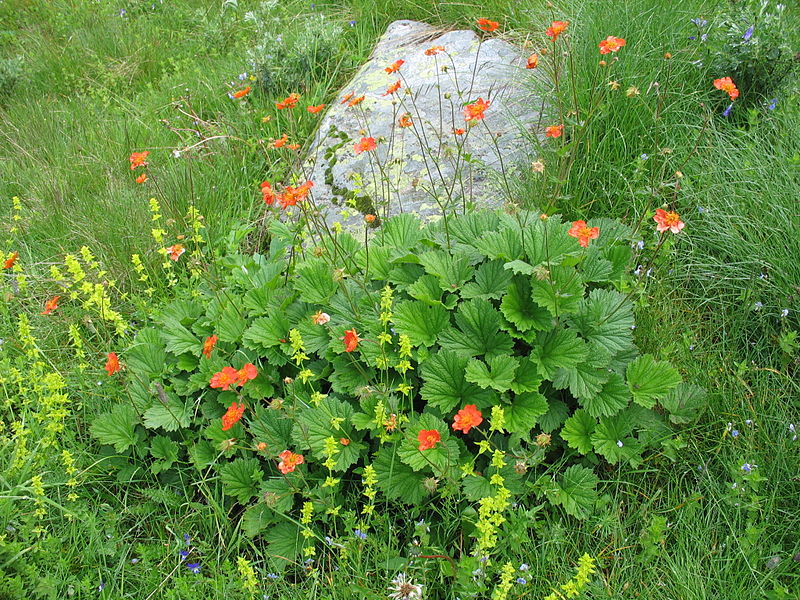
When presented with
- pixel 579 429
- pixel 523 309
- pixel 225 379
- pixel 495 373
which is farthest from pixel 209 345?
pixel 579 429

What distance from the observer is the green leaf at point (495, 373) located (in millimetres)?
2094

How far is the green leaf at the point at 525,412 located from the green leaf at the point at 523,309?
237 millimetres

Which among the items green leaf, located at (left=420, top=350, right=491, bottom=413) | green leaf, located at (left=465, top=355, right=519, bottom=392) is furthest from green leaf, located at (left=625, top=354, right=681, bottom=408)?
green leaf, located at (left=420, top=350, right=491, bottom=413)

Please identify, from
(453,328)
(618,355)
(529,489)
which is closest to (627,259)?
(618,355)

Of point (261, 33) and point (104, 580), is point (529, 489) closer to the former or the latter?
point (104, 580)

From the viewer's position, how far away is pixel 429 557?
6.54 feet

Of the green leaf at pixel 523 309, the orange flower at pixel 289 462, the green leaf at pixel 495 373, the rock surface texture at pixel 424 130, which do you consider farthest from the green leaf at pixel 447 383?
the rock surface texture at pixel 424 130

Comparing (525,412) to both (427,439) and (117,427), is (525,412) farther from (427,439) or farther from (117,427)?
(117,427)

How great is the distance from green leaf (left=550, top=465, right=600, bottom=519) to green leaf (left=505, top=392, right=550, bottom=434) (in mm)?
219

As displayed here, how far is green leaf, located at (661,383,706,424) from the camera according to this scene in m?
2.31

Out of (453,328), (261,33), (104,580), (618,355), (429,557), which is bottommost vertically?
(104,580)

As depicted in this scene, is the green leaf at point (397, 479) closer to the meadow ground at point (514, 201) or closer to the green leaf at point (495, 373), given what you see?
the meadow ground at point (514, 201)

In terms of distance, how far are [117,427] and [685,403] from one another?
213cm

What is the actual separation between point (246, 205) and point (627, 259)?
2301mm
